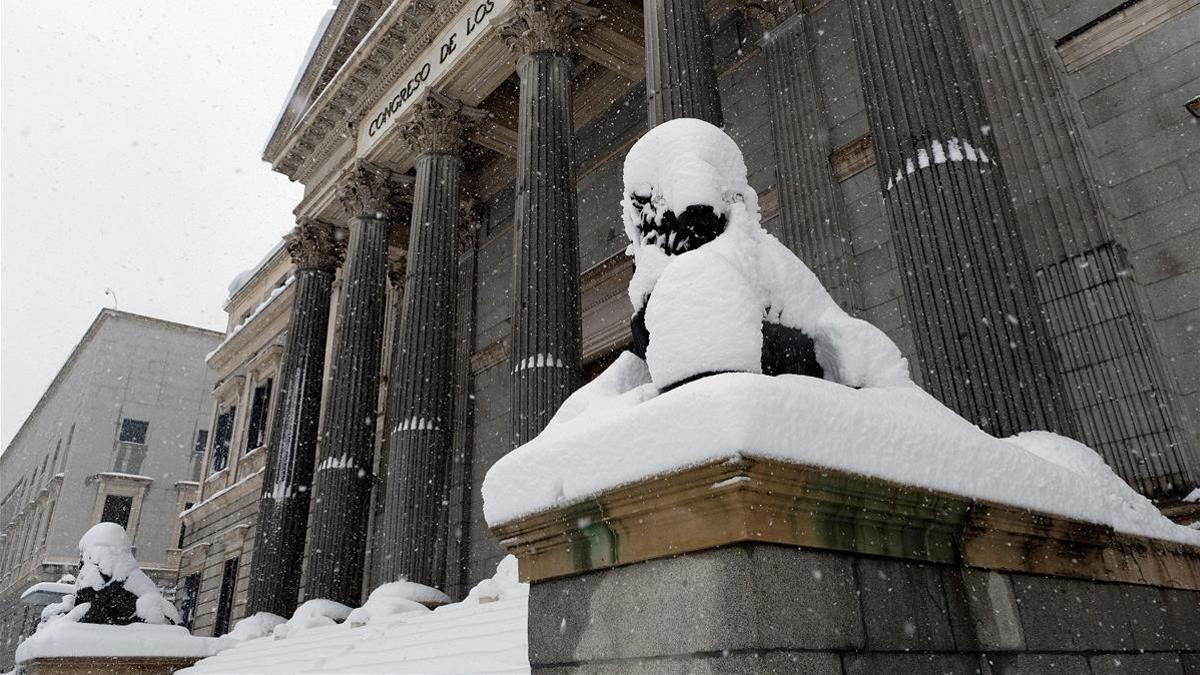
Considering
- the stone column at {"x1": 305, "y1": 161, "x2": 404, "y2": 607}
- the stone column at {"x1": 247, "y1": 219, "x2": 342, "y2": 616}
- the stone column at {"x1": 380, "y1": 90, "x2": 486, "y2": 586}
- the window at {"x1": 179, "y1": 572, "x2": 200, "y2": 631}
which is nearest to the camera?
the stone column at {"x1": 380, "y1": 90, "x2": 486, "y2": 586}

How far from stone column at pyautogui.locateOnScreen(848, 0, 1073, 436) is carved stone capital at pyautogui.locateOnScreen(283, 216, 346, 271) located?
52.2 feet

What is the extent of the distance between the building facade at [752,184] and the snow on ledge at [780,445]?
3023 millimetres

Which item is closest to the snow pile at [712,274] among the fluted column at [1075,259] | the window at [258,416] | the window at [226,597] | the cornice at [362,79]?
the fluted column at [1075,259]

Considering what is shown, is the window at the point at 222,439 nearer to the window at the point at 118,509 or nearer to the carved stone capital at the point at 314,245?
the carved stone capital at the point at 314,245

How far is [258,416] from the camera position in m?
27.1

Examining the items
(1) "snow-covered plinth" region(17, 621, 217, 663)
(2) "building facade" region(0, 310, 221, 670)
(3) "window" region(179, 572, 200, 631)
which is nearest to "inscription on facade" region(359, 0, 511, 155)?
(1) "snow-covered plinth" region(17, 621, 217, 663)

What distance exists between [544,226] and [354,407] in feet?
22.4

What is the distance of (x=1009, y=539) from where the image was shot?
113 inches

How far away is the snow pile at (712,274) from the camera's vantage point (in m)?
2.68

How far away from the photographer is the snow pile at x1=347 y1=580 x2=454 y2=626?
10.9 m

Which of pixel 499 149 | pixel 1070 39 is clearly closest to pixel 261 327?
pixel 499 149

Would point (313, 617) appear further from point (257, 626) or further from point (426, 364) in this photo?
point (426, 364)

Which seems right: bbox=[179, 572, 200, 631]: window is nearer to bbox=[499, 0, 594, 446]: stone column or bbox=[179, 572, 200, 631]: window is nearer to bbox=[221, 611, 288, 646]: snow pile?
bbox=[221, 611, 288, 646]: snow pile

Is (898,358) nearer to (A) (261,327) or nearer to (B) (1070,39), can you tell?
(B) (1070,39)
